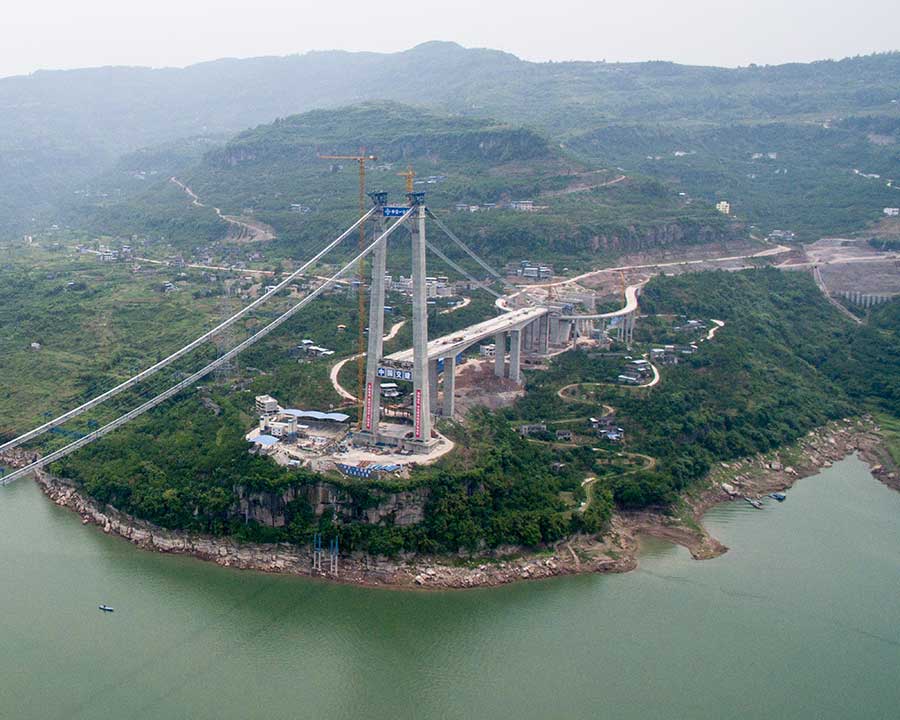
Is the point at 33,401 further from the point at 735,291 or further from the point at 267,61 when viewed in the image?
the point at 267,61

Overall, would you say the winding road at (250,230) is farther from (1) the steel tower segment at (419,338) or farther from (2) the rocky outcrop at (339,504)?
(2) the rocky outcrop at (339,504)

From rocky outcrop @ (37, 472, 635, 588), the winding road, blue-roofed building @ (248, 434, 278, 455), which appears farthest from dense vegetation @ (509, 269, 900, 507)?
the winding road

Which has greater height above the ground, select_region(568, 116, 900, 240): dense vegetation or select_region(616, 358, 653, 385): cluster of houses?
select_region(568, 116, 900, 240): dense vegetation

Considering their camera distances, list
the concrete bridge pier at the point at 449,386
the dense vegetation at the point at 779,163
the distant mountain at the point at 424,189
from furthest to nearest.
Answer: the dense vegetation at the point at 779,163 < the distant mountain at the point at 424,189 < the concrete bridge pier at the point at 449,386

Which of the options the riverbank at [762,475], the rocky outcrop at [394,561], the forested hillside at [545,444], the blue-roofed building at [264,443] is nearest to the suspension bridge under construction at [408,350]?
the forested hillside at [545,444]

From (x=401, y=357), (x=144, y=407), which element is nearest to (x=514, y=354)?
(x=401, y=357)

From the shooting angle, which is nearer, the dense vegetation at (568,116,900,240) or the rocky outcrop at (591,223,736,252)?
the rocky outcrop at (591,223,736,252)

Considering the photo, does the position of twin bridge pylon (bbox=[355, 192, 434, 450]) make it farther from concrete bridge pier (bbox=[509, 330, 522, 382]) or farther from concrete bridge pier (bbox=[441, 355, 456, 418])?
concrete bridge pier (bbox=[509, 330, 522, 382])

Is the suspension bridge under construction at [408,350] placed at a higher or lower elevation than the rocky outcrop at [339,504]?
higher
